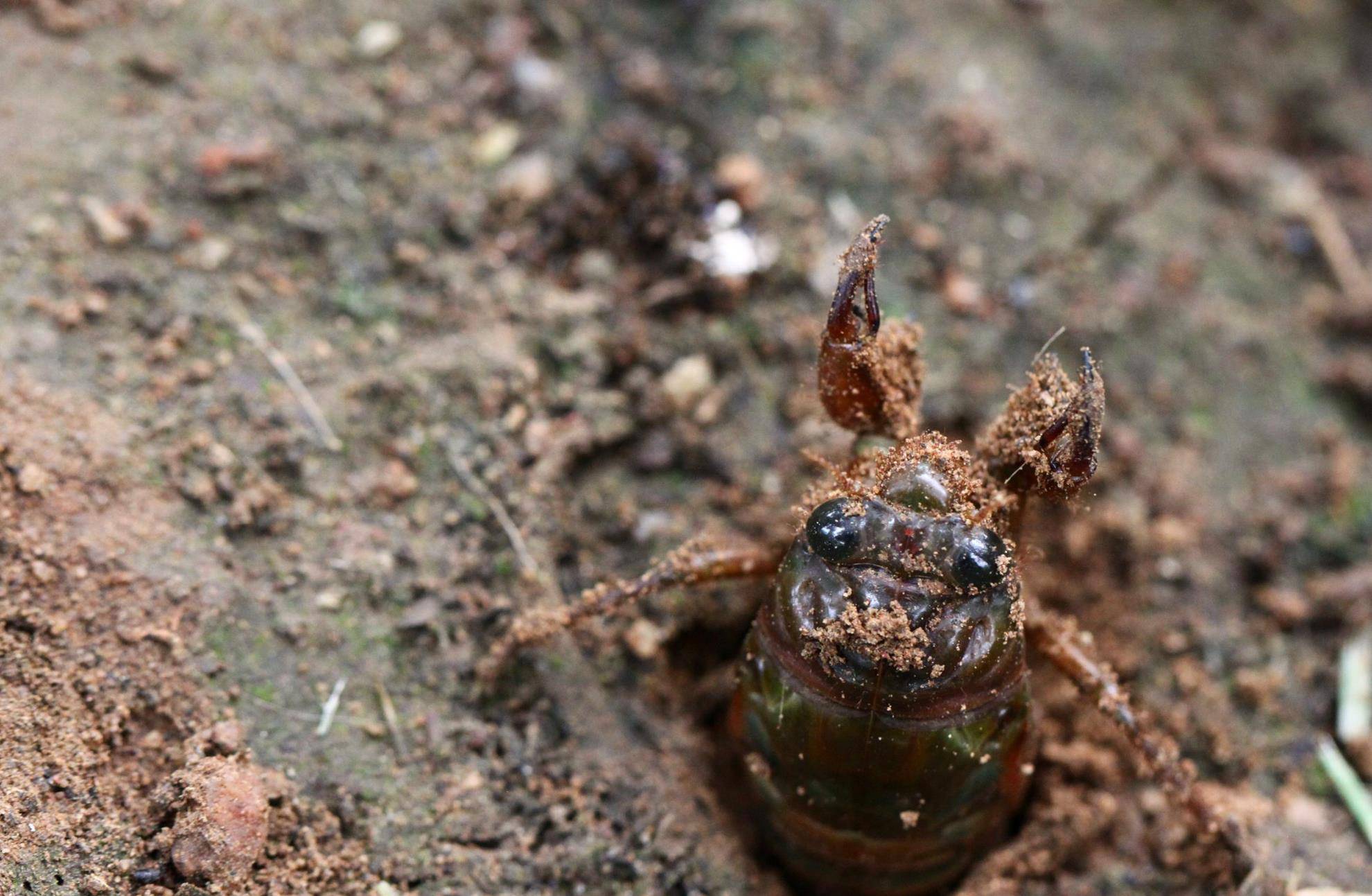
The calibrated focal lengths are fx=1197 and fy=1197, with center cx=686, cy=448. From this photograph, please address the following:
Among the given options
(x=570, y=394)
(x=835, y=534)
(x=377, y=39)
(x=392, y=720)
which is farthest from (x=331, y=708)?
(x=377, y=39)

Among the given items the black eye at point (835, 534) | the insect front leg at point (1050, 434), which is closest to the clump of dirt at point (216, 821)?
the black eye at point (835, 534)

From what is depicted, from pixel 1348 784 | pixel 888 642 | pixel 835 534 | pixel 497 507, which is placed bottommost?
pixel 1348 784

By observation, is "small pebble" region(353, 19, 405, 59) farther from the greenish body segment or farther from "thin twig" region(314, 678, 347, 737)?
the greenish body segment

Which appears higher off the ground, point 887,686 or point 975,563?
point 975,563

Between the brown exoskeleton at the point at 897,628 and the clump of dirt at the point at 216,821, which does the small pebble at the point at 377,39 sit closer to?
the brown exoskeleton at the point at 897,628

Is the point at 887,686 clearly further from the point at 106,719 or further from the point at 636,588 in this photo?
the point at 106,719

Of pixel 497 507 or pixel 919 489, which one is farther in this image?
pixel 497 507

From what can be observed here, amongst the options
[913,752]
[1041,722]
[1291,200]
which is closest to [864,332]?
[913,752]

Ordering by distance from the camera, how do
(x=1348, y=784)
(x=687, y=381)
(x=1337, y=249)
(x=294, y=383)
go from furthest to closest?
(x=1337, y=249), (x=687, y=381), (x=1348, y=784), (x=294, y=383)
